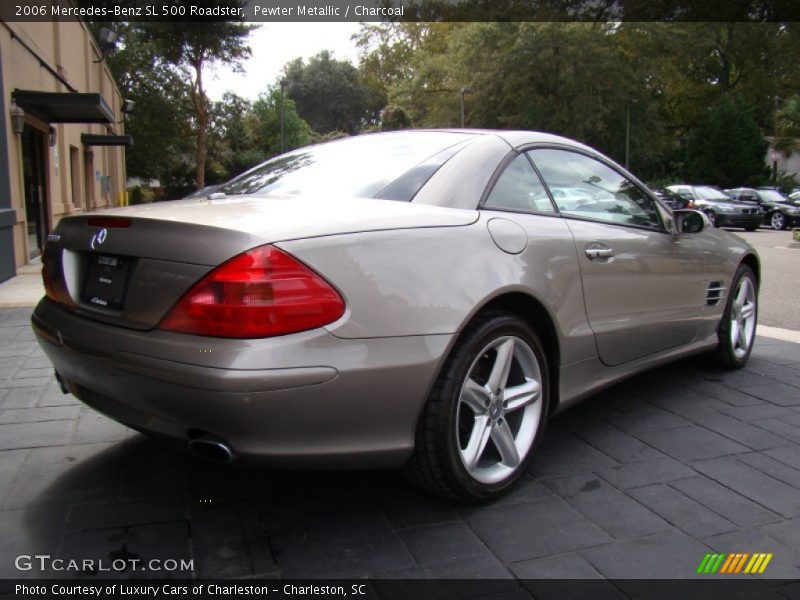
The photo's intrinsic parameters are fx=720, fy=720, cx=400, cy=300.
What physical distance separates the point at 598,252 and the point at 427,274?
1149 millimetres

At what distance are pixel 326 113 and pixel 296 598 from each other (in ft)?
273

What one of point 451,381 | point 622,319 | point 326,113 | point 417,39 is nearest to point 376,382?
point 451,381

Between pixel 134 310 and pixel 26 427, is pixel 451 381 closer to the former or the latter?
pixel 134 310

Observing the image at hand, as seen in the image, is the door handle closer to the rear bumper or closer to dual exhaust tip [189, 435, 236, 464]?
the rear bumper

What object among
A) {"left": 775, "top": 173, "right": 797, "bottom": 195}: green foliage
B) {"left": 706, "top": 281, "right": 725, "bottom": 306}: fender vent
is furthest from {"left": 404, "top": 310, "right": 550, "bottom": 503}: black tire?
{"left": 775, "top": 173, "right": 797, "bottom": 195}: green foliage

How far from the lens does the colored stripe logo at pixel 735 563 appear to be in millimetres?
2361

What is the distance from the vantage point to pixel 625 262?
3.53m

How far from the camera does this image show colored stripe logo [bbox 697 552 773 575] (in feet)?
7.75

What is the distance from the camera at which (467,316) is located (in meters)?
2.60

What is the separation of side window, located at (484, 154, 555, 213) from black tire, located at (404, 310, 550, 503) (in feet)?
1.78

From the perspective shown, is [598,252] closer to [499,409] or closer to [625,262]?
[625,262]

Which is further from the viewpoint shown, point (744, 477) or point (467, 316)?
point (744, 477)

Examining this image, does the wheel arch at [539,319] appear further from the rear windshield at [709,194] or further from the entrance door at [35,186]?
the rear windshield at [709,194]

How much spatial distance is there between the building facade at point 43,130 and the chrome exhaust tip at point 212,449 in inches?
331
